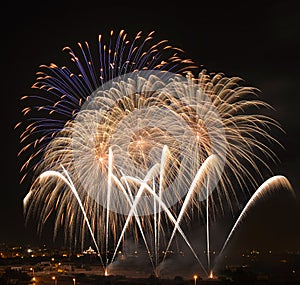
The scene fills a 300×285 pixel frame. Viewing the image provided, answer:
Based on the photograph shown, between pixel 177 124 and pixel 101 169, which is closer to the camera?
pixel 177 124

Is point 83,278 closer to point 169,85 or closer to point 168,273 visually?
point 168,273

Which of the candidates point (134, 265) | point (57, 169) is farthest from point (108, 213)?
point (134, 265)

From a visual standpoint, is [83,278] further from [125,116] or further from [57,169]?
[125,116]

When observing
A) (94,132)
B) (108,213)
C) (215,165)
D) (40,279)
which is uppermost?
(94,132)

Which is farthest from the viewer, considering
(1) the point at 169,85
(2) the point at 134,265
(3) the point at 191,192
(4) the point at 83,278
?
(2) the point at 134,265

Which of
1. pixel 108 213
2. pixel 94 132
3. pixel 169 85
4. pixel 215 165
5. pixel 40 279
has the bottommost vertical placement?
pixel 40 279

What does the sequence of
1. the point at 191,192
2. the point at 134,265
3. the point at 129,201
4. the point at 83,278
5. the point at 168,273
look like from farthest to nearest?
1. the point at 134,265
2. the point at 168,273
3. the point at 83,278
4. the point at 129,201
5. the point at 191,192

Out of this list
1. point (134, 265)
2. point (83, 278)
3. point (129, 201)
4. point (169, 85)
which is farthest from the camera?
point (134, 265)

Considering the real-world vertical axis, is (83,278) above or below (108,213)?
below

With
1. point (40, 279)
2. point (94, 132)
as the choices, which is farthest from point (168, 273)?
point (94, 132)
